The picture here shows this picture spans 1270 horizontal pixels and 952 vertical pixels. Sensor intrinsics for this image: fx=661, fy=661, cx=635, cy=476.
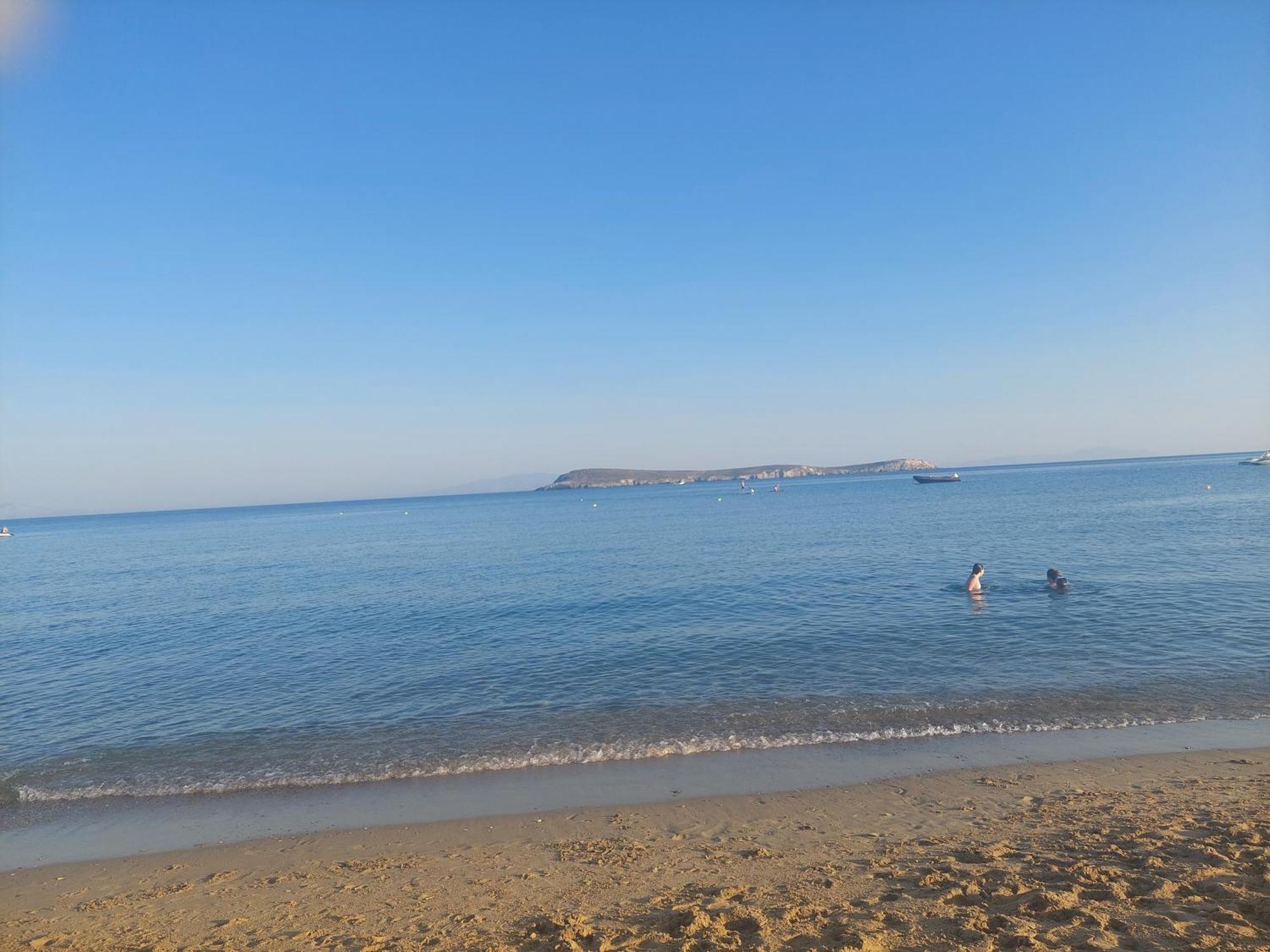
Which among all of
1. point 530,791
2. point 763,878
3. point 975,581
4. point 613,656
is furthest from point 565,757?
point 975,581

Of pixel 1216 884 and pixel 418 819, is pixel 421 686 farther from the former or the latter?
pixel 1216 884

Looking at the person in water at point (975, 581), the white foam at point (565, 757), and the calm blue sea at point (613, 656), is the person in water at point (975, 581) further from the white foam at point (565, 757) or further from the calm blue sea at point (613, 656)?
the white foam at point (565, 757)

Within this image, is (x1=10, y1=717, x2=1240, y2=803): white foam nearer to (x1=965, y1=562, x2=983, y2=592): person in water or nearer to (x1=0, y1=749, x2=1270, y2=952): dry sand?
(x1=0, y1=749, x2=1270, y2=952): dry sand

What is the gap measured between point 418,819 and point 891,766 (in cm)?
791

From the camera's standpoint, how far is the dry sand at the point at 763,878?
20.5 ft

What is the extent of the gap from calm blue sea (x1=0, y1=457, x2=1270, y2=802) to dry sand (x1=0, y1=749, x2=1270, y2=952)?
2.83m

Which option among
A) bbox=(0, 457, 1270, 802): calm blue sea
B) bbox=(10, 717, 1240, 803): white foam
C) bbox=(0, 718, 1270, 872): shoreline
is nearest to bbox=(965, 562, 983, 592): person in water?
bbox=(0, 457, 1270, 802): calm blue sea

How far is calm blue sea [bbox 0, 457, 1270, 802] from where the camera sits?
1346 cm

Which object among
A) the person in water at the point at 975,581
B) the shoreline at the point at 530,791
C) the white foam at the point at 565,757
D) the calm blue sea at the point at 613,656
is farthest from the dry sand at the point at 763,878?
the person in water at the point at 975,581

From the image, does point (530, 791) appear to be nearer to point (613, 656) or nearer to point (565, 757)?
point (565, 757)

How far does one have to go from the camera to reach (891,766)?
11.4 meters

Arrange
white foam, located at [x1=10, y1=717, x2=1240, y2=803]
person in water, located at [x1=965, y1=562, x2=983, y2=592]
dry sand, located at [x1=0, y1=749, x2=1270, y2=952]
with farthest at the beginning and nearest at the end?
1. person in water, located at [x1=965, y1=562, x2=983, y2=592]
2. white foam, located at [x1=10, y1=717, x2=1240, y2=803]
3. dry sand, located at [x1=0, y1=749, x2=1270, y2=952]

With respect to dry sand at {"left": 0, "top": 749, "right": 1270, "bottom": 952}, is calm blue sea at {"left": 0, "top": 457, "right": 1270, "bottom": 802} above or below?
below

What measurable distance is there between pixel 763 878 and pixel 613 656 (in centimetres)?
1237
